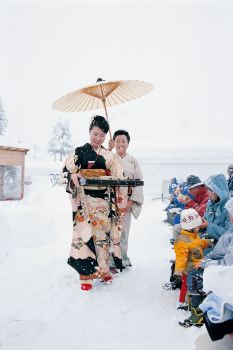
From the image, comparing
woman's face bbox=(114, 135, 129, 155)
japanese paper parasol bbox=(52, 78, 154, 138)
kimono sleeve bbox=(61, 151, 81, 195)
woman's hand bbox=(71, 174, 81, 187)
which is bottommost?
woman's hand bbox=(71, 174, 81, 187)

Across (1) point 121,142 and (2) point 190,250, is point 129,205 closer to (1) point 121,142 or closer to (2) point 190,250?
(1) point 121,142

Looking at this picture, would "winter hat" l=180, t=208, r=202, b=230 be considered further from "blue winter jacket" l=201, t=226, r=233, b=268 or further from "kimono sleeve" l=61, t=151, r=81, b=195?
"kimono sleeve" l=61, t=151, r=81, b=195

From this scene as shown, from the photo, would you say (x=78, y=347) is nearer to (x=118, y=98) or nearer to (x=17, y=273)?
(x=17, y=273)

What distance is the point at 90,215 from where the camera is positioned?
404 centimetres

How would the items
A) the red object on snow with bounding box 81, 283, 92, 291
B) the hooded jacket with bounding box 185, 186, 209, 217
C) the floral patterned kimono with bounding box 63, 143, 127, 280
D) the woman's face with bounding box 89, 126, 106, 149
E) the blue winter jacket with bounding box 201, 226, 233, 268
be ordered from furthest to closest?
the hooded jacket with bounding box 185, 186, 209, 217
the woman's face with bounding box 89, 126, 106, 149
the floral patterned kimono with bounding box 63, 143, 127, 280
the red object on snow with bounding box 81, 283, 92, 291
the blue winter jacket with bounding box 201, 226, 233, 268

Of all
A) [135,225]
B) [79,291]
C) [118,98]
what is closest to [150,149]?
[135,225]

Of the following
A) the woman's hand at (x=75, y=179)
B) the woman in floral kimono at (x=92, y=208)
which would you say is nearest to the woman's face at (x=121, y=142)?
the woman in floral kimono at (x=92, y=208)

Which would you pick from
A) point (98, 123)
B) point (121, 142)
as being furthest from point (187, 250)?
point (121, 142)

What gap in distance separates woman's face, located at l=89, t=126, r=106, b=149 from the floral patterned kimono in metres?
0.08

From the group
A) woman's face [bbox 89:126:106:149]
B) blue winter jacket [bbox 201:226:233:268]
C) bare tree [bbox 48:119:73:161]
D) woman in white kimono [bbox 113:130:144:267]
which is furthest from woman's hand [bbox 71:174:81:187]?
bare tree [bbox 48:119:73:161]

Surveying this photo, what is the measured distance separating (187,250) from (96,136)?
6.04 feet

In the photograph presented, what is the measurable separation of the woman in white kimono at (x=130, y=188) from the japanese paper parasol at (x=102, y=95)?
1.52ft

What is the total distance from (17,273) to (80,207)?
61.8 inches

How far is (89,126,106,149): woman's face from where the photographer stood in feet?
13.3
